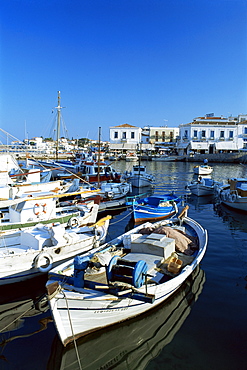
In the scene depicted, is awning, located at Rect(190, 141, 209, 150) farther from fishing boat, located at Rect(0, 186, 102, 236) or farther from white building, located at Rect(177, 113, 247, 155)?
fishing boat, located at Rect(0, 186, 102, 236)

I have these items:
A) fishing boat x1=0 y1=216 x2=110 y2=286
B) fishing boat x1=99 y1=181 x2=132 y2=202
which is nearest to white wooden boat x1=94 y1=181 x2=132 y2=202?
fishing boat x1=99 y1=181 x2=132 y2=202

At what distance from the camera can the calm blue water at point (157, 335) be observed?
21.3 ft

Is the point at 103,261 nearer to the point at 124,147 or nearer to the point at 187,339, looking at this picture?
the point at 187,339

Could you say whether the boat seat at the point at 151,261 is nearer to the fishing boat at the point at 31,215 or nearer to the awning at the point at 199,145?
the fishing boat at the point at 31,215

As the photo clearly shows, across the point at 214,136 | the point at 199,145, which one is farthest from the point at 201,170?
the point at 214,136

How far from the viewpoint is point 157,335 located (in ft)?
24.2

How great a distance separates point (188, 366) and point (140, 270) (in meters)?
2.30

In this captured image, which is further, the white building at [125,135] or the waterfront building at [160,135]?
the waterfront building at [160,135]

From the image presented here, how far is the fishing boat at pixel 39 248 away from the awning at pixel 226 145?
7593cm

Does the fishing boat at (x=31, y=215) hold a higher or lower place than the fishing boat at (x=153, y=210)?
higher

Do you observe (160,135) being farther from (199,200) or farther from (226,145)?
(199,200)

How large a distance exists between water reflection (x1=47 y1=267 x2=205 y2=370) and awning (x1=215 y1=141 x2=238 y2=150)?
7933 cm

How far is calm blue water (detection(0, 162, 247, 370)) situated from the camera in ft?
21.3

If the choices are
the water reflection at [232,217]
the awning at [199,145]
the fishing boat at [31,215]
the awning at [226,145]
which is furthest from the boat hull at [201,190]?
the awning at [226,145]
